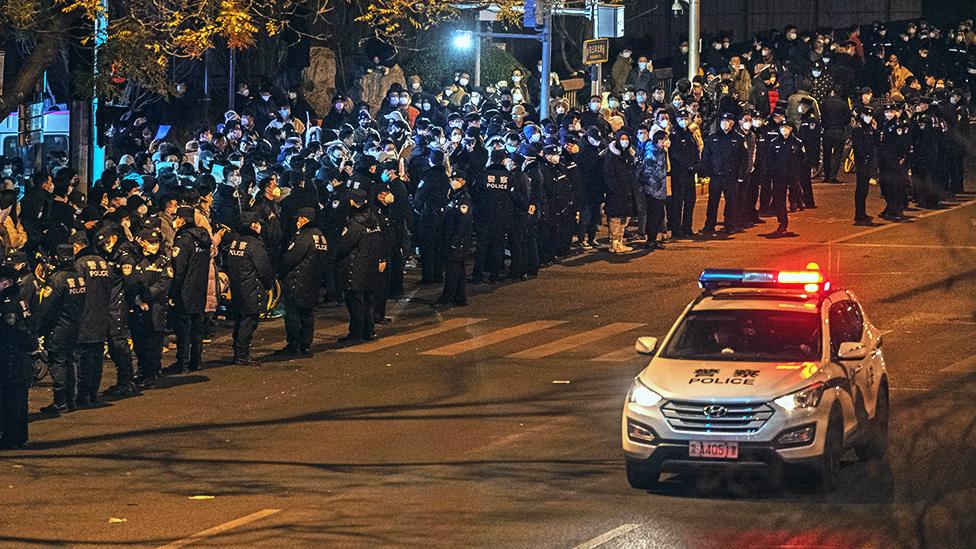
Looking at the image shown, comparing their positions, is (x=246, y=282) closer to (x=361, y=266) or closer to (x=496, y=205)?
(x=361, y=266)

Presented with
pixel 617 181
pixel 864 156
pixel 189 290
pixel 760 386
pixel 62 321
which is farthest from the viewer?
pixel 864 156

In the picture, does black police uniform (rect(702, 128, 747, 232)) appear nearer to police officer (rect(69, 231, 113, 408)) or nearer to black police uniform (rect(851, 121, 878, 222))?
black police uniform (rect(851, 121, 878, 222))

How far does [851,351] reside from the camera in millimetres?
13516

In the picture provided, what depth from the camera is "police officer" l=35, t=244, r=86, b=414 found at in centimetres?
1712

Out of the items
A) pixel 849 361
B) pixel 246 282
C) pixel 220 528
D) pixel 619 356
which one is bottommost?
pixel 220 528

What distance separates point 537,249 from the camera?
27.1 m

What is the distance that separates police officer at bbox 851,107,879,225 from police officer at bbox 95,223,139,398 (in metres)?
16.3

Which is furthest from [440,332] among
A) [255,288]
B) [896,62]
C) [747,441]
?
[896,62]

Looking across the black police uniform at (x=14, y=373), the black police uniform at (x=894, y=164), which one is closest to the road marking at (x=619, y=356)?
the black police uniform at (x=14, y=373)

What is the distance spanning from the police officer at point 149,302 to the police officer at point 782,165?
46.4ft

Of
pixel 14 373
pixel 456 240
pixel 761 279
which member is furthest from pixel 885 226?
pixel 14 373

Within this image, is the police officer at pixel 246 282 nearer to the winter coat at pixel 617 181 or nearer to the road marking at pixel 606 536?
the road marking at pixel 606 536

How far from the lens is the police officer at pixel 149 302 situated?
1842cm

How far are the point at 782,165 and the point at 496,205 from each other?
7550 millimetres
